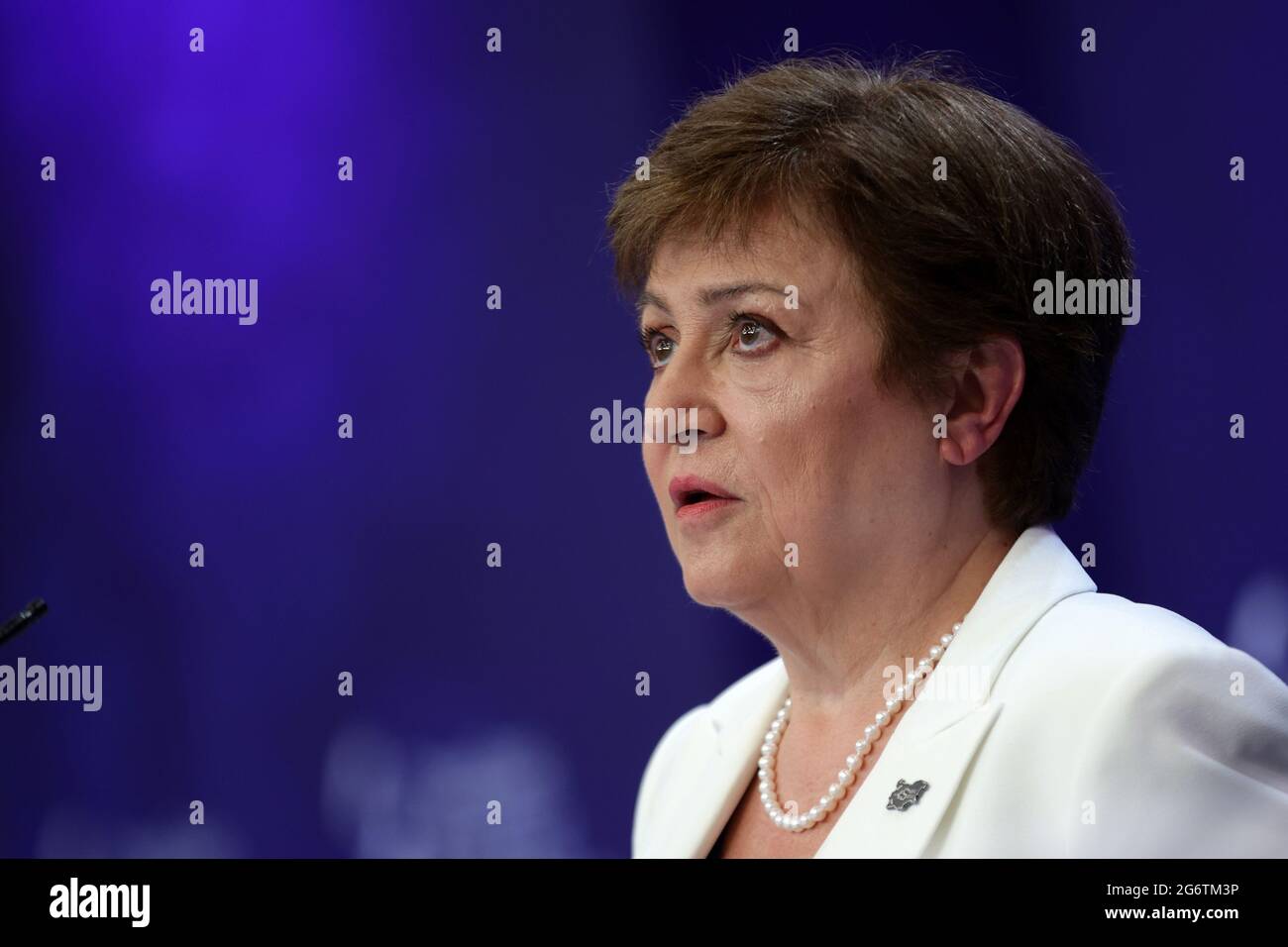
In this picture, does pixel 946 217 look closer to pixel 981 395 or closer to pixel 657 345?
pixel 981 395

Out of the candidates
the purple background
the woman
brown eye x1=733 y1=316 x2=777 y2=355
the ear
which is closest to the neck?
the woman

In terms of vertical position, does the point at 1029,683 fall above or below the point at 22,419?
below

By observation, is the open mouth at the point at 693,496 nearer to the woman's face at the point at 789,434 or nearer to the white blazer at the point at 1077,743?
the woman's face at the point at 789,434

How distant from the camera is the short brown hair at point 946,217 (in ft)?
6.54

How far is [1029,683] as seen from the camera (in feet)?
5.92

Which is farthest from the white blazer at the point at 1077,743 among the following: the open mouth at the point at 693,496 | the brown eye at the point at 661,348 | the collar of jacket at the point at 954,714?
the brown eye at the point at 661,348

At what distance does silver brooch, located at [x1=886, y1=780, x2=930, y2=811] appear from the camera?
1812mm

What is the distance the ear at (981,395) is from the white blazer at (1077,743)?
0.17 m

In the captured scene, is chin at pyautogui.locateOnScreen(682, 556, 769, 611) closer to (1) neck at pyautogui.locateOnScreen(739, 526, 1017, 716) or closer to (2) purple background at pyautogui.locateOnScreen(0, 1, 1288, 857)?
(1) neck at pyautogui.locateOnScreen(739, 526, 1017, 716)

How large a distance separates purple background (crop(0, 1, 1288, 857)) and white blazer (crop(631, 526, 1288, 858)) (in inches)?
50.5

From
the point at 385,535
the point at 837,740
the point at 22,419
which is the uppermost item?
the point at 22,419

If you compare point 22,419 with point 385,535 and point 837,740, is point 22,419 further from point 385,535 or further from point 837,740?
point 837,740
